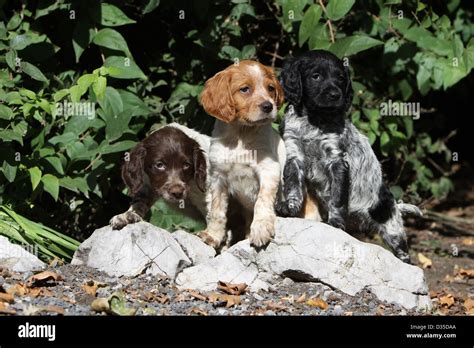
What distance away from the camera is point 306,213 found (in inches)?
272

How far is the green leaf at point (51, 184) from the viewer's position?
22.5ft

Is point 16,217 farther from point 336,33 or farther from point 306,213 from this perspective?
point 336,33

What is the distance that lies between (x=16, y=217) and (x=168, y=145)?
53.4 inches

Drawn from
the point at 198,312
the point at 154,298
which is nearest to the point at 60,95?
the point at 154,298

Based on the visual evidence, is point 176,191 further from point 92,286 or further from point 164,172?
point 92,286

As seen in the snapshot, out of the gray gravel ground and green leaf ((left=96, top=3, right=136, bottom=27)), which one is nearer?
the gray gravel ground

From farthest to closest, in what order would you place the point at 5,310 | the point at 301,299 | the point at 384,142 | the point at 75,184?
1. the point at 384,142
2. the point at 75,184
3. the point at 301,299
4. the point at 5,310

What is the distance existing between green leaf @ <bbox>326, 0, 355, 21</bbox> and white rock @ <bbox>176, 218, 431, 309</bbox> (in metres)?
1.99

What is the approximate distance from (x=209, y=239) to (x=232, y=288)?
0.87 m

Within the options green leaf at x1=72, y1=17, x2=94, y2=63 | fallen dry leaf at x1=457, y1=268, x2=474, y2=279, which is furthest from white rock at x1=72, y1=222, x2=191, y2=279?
fallen dry leaf at x1=457, y1=268, x2=474, y2=279

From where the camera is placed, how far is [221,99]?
20.6 feet

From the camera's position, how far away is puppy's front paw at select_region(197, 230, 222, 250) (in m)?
6.70

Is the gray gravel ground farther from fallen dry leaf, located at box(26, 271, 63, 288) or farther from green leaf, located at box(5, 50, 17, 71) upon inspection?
green leaf, located at box(5, 50, 17, 71)
